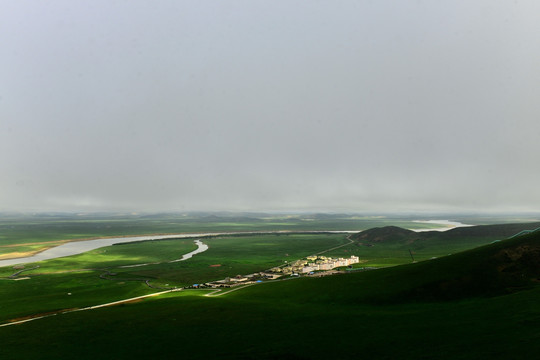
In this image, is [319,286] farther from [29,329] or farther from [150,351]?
[29,329]

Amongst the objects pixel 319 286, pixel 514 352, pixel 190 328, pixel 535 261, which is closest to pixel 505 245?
pixel 535 261

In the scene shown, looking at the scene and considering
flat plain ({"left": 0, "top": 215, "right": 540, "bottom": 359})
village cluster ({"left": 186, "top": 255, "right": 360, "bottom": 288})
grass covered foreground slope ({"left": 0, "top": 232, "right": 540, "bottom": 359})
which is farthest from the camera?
village cluster ({"left": 186, "top": 255, "right": 360, "bottom": 288})

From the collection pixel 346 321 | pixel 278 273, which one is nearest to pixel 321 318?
pixel 346 321

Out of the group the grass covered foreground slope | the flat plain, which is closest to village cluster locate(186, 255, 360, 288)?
the flat plain

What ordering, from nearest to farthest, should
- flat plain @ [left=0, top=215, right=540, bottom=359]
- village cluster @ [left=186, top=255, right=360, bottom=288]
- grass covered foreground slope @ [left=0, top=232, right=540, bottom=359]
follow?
grass covered foreground slope @ [left=0, top=232, right=540, bottom=359] < flat plain @ [left=0, top=215, right=540, bottom=359] < village cluster @ [left=186, top=255, right=360, bottom=288]

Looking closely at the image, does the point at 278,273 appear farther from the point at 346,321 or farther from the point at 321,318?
the point at 346,321

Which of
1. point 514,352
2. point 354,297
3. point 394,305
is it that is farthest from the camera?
point 354,297

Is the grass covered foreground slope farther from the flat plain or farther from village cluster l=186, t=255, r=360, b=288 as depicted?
village cluster l=186, t=255, r=360, b=288

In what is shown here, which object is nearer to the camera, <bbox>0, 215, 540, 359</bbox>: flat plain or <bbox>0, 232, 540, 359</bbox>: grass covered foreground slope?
<bbox>0, 232, 540, 359</bbox>: grass covered foreground slope

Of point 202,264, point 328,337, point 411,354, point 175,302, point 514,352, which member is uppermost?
point 514,352
